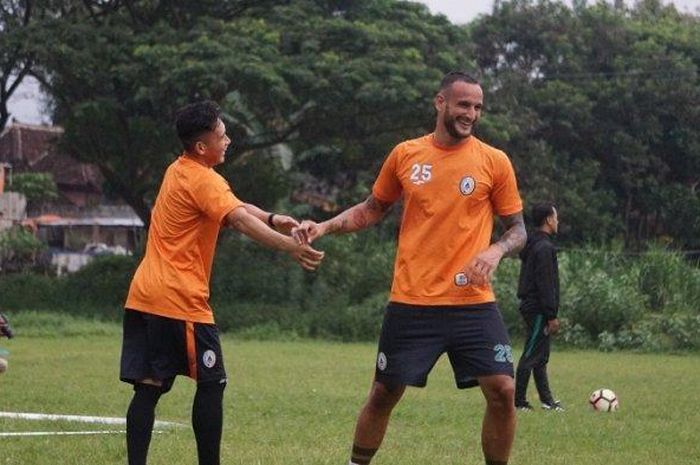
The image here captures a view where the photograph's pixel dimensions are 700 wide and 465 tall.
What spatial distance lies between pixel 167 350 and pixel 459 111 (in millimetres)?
1966

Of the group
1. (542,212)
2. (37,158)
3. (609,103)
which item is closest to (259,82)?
(542,212)

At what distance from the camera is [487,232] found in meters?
6.87

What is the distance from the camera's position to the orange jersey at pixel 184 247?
671 cm

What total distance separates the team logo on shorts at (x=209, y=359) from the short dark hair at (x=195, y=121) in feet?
3.58

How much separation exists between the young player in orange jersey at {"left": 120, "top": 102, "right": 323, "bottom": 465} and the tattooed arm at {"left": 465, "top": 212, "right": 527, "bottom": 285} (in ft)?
2.81

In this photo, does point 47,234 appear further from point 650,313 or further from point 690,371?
point 690,371

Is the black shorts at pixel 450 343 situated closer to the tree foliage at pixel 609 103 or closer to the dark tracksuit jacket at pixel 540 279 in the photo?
the dark tracksuit jacket at pixel 540 279

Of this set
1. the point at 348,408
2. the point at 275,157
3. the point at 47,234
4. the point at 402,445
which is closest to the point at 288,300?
the point at 275,157

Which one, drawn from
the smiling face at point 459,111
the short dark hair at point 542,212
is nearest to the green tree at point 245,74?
the short dark hair at point 542,212

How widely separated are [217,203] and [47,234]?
60850 millimetres

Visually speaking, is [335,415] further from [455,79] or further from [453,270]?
[455,79]

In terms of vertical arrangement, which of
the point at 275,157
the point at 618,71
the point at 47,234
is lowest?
the point at 47,234

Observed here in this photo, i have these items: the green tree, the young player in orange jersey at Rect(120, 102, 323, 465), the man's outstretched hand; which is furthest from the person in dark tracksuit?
the green tree

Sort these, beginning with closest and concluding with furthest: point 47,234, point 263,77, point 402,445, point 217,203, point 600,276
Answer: point 217,203 → point 402,445 → point 600,276 → point 263,77 → point 47,234
